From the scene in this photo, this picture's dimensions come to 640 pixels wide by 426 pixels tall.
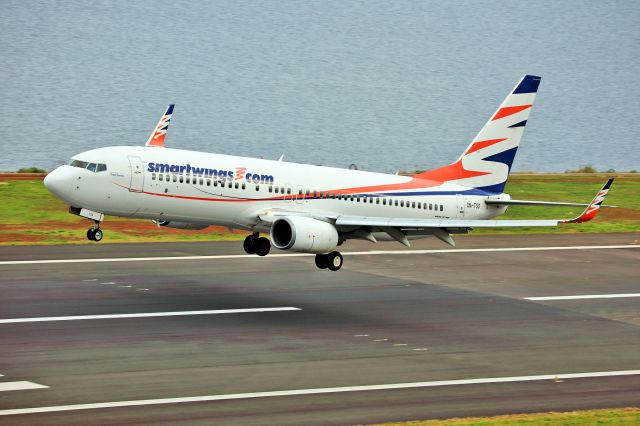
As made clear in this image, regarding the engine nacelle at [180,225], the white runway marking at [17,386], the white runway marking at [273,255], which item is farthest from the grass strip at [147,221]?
the white runway marking at [17,386]

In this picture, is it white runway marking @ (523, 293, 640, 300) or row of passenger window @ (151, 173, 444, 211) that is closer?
row of passenger window @ (151, 173, 444, 211)

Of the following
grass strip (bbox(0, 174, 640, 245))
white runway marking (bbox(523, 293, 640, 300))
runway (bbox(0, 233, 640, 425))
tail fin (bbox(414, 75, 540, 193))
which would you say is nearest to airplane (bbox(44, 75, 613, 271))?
tail fin (bbox(414, 75, 540, 193))

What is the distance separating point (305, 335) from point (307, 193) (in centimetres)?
825

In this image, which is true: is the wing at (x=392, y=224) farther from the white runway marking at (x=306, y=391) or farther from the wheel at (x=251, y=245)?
the white runway marking at (x=306, y=391)

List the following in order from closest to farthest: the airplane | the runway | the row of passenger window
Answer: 1. the runway
2. the airplane
3. the row of passenger window

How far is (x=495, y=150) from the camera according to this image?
4806 cm

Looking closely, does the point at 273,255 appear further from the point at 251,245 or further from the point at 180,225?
the point at 180,225

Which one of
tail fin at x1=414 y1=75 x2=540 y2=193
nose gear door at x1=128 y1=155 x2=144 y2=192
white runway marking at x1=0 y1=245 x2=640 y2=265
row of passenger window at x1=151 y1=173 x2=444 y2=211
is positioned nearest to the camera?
nose gear door at x1=128 y1=155 x2=144 y2=192

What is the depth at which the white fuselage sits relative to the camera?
39.2 meters

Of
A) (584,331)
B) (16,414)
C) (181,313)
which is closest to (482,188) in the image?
(584,331)

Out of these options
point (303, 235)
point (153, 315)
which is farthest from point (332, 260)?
point (153, 315)

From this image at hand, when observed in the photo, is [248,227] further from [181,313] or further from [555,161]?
[555,161]

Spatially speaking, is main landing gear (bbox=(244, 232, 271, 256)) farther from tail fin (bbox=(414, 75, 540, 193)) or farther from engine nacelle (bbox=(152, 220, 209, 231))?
tail fin (bbox=(414, 75, 540, 193))

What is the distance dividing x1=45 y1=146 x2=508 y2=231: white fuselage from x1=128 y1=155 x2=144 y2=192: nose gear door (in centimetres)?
4
